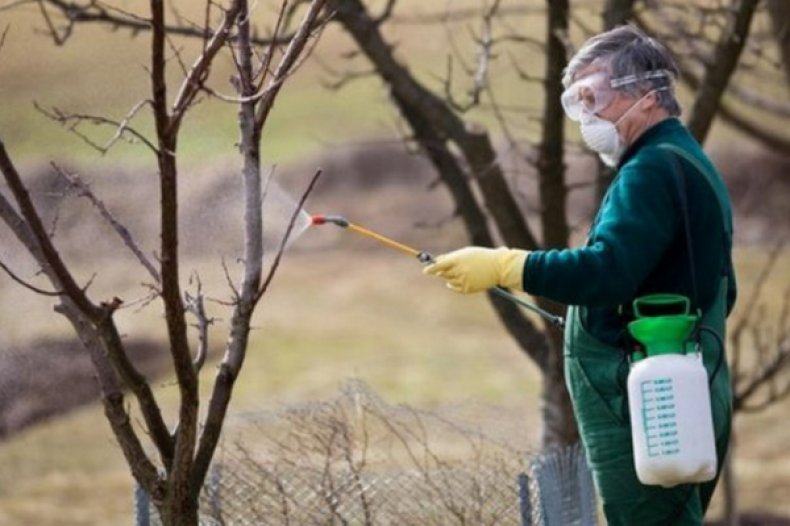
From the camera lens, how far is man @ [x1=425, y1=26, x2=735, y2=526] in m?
4.52

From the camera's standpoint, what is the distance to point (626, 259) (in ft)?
14.7

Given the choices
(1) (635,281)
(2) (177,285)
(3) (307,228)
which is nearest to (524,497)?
(3) (307,228)

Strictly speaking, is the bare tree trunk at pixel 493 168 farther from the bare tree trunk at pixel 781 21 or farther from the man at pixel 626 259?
the man at pixel 626 259

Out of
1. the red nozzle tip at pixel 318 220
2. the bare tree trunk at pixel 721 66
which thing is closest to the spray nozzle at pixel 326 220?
the red nozzle tip at pixel 318 220

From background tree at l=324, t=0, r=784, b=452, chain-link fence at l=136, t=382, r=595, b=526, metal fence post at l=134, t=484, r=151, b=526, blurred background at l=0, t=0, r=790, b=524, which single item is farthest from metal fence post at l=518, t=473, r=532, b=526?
background tree at l=324, t=0, r=784, b=452

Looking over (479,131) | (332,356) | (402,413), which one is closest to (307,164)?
(332,356)

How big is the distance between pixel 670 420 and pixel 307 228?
4.55 ft

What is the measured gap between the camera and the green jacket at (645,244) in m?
4.50

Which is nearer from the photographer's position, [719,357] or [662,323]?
[662,323]

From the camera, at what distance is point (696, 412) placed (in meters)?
4.56

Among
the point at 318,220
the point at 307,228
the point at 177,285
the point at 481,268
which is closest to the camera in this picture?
the point at 177,285

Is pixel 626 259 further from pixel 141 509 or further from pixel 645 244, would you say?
pixel 141 509

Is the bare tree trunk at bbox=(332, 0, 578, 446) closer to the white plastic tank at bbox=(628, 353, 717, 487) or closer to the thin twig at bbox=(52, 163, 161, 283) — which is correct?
the thin twig at bbox=(52, 163, 161, 283)

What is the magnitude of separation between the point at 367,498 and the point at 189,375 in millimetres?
1386
